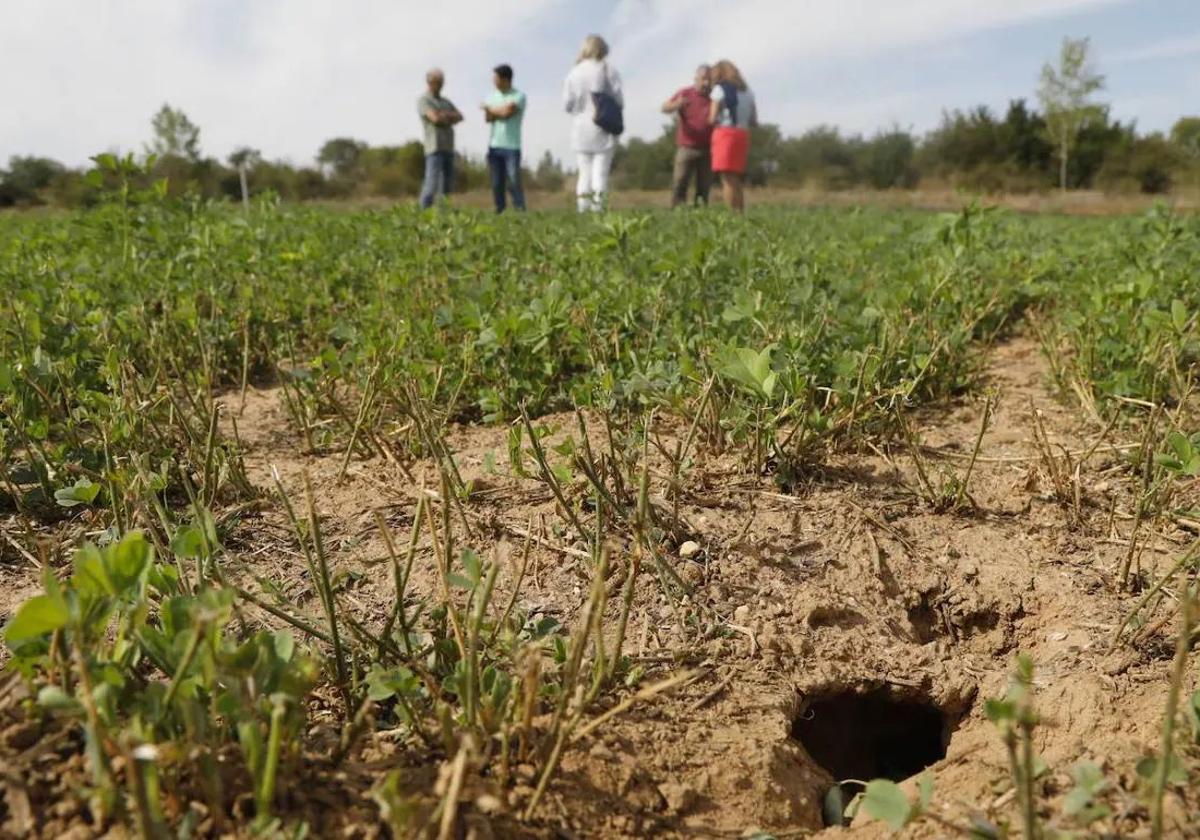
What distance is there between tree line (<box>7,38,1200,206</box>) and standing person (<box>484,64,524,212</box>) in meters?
19.5

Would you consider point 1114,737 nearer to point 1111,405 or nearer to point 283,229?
point 1111,405

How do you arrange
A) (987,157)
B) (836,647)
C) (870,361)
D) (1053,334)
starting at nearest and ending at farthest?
(836,647) → (870,361) → (1053,334) → (987,157)

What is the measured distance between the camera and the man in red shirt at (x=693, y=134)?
10.4 m

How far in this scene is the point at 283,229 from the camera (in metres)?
6.18

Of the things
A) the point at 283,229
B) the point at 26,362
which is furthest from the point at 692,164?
the point at 26,362

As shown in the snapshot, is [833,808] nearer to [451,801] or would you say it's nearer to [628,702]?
[628,702]

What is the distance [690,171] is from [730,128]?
121 centimetres

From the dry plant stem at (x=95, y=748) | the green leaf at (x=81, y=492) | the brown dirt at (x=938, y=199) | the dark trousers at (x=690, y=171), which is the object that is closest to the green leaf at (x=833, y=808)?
the dry plant stem at (x=95, y=748)

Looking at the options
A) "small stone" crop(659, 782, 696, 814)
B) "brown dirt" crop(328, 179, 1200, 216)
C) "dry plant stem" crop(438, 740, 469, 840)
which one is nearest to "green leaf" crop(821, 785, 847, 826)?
"small stone" crop(659, 782, 696, 814)

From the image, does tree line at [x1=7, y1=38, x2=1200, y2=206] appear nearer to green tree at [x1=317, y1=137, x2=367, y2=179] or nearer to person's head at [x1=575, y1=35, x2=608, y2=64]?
green tree at [x1=317, y1=137, x2=367, y2=179]

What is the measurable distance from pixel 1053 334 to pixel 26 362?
347 cm

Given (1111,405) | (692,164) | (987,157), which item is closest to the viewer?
(1111,405)

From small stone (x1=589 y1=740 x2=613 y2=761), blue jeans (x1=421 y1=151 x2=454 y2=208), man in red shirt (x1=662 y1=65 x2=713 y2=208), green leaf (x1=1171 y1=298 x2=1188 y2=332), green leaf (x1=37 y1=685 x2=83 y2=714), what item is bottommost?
small stone (x1=589 y1=740 x2=613 y2=761)

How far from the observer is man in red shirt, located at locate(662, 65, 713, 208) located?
1044 centimetres
